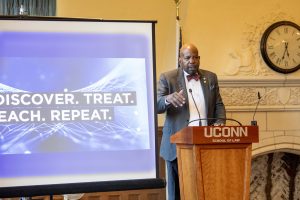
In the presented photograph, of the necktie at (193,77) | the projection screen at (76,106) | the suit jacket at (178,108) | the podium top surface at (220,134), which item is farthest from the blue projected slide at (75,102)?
the necktie at (193,77)

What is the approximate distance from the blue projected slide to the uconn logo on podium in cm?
69

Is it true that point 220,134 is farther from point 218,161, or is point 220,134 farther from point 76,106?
point 76,106

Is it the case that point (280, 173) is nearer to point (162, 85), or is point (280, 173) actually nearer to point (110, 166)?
point (162, 85)

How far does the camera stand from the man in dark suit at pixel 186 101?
9.96 ft

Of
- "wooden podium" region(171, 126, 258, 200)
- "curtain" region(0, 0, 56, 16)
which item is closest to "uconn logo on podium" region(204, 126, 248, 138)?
"wooden podium" region(171, 126, 258, 200)

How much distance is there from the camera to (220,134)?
2.36 meters

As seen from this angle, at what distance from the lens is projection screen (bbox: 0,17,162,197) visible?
5.29ft

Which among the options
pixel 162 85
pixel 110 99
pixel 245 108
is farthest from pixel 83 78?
pixel 245 108

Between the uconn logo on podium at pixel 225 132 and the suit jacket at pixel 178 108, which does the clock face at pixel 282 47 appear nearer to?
the suit jacket at pixel 178 108

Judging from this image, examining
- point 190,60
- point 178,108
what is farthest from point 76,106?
point 190,60

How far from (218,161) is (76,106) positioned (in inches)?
40.6

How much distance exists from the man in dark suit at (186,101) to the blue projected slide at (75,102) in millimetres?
1301

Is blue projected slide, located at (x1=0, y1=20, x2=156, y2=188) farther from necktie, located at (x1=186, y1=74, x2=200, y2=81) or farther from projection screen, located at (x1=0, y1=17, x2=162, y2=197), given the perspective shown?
necktie, located at (x1=186, y1=74, x2=200, y2=81)

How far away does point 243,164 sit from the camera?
243 cm
